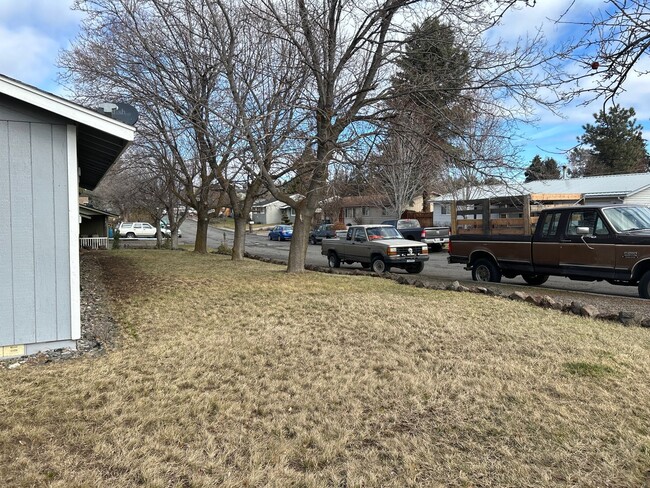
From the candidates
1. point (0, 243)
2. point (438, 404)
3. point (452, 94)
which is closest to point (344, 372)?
point (438, 404)

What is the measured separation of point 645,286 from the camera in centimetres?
920

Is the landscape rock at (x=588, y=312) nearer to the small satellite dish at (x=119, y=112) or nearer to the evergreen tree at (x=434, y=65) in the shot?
the evergreen tree at (x=434, y=65)

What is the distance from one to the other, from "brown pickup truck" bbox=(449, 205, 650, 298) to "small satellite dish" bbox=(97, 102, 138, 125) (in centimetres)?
870

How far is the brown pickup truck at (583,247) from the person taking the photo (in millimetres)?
9242

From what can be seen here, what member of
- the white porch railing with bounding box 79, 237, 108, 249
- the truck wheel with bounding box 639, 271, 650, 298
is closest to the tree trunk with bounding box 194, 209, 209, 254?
the white porch railing with bounding box 79, 237, 108, 249

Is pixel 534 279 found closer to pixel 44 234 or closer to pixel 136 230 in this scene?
pixel 44 234

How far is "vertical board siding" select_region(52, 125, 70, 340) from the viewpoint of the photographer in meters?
5.58

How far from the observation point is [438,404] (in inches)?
162

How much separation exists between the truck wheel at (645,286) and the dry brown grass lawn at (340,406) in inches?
116

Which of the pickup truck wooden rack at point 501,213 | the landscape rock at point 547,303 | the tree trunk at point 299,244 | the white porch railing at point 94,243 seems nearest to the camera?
the landscape rock at point 547,303

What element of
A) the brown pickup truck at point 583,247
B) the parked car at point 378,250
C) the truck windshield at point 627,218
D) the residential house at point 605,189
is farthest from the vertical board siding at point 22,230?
the residential house at point 605,189

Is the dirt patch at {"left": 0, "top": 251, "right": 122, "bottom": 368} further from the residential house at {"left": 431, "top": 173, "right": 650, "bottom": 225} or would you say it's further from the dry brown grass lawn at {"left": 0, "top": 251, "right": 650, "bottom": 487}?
the residential house at {"left": 431, "top": 173, "right": 650, "bottom": 225}

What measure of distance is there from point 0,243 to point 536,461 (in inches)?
224

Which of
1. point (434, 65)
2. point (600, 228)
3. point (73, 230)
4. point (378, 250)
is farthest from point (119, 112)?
point (378, 250)
